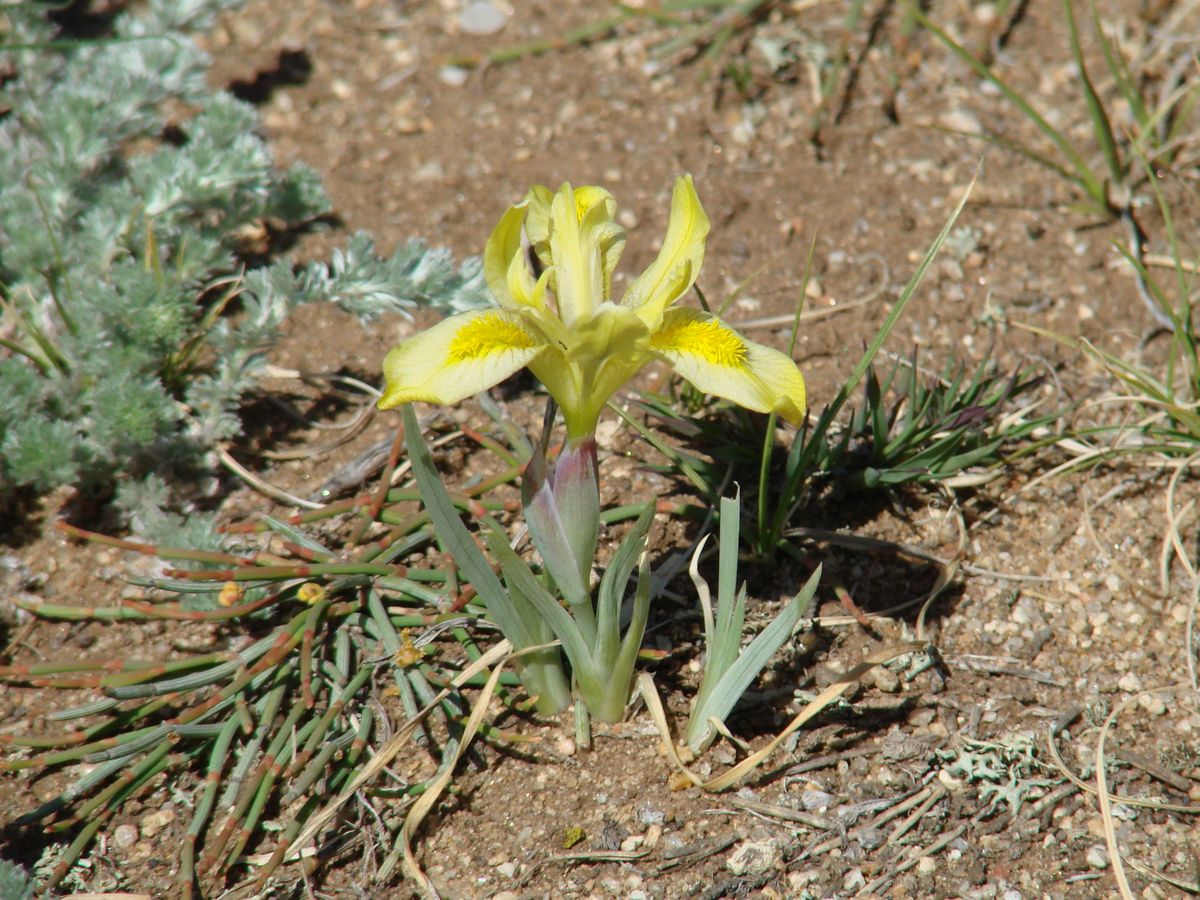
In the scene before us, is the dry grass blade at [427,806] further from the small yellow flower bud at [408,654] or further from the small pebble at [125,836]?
the small pebble at [125,836]

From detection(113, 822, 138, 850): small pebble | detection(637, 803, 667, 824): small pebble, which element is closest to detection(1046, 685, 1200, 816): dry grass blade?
detection(637, 803, 667, 824): small pebble

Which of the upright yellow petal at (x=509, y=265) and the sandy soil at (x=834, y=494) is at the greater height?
the upright yellow petal at (x=509, y=265)

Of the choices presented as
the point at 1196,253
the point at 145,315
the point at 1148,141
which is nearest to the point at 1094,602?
the point at 1196,253

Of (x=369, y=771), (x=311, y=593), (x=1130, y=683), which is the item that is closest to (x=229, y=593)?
(x=311, y=593)

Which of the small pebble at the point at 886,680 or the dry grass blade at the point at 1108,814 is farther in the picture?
the small pebble at the point at 886,680

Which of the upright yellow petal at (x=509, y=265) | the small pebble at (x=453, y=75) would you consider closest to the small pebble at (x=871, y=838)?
Answer: the upright yellow petal at (x=509, y=265)

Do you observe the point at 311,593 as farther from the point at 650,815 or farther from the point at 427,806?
the point at 650,815

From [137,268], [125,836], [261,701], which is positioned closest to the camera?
[125,836]
